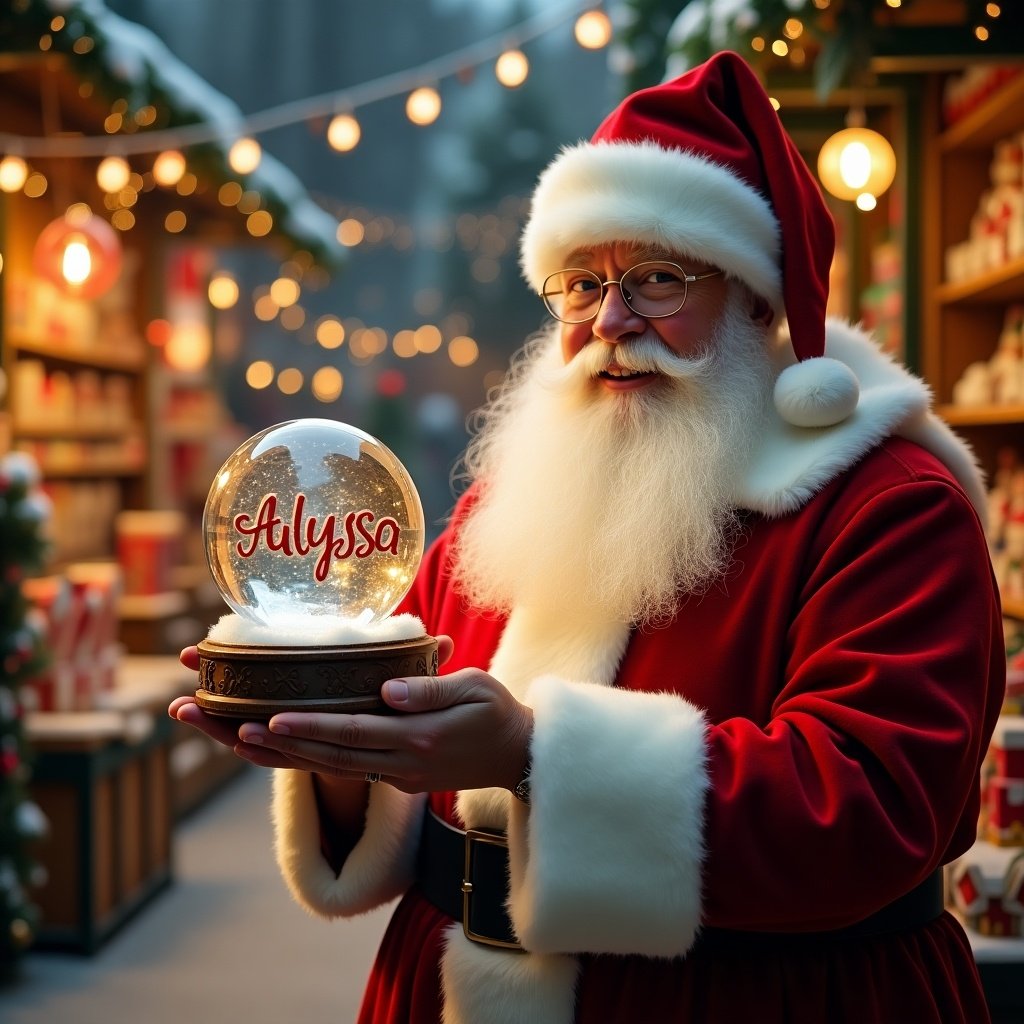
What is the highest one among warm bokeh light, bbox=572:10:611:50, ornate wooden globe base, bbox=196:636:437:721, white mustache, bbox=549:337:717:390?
warm bokeh light, bbox=572:10:611:50

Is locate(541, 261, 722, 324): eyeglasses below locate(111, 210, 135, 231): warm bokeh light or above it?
below

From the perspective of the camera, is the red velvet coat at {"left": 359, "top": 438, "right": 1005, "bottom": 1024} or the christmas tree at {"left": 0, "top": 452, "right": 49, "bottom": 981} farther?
the christmas tree at {"left": 0, "top": 452, "right": 49, "bottom": 981}

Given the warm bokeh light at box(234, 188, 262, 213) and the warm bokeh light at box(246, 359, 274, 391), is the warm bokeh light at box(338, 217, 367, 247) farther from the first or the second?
the warm bokeh light at box(234, 188, 262, 213)

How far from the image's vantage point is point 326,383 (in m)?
11.7

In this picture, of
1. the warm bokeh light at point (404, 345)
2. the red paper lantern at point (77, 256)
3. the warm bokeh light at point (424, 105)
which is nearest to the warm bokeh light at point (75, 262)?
the red paper lantern at point (77, 256)

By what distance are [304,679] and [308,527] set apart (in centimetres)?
20

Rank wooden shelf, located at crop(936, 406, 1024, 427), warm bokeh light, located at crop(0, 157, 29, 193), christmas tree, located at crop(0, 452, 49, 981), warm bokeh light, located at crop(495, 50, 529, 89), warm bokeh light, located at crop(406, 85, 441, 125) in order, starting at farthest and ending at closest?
warm bokeh light, located at crop(406, 85, 441, 125) → warm bokeh light, located at crop(0, 157, 29, 193) → warm bokeh light, located at crop(495, 50, 529, 89) → christmas tree, located at crop(0, 452, 49, 981) → wooden shelf, located at crop(936, 406, 1024, 427)

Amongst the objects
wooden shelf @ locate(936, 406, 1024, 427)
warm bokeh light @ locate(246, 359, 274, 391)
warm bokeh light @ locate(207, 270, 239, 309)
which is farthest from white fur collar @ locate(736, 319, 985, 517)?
warm bokeh light @ locate(246, 359, 274, 391)

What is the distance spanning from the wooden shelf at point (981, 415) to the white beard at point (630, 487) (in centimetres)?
216

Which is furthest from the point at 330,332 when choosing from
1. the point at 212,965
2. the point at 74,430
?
the point at 212,965

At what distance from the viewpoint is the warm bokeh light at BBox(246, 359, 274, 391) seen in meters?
11.5

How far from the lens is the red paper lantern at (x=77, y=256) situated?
5105mm

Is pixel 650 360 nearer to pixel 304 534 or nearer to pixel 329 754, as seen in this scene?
pixel 304 534

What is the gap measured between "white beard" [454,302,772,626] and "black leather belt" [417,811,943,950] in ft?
1.07
